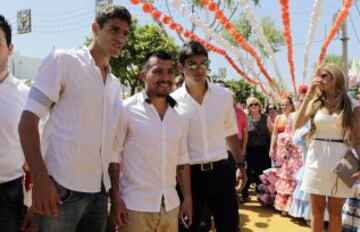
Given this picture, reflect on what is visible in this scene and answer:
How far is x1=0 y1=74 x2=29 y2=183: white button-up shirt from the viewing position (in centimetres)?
253

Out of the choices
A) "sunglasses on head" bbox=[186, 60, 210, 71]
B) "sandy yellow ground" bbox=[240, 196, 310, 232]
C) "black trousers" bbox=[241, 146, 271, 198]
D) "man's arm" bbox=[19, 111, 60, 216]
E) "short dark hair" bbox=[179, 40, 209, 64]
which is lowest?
"sandy yellow ground" bbox=[240, 196, 310, 232]

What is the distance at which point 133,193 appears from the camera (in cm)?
279

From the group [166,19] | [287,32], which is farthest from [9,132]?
[166,19]

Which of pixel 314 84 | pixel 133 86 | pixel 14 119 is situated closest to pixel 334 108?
pixel 314 84

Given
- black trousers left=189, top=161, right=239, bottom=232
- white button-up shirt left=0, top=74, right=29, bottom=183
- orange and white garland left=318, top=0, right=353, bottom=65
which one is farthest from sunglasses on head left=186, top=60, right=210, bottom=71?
orange and white garland left=318, top=0, right=353, bottom=65

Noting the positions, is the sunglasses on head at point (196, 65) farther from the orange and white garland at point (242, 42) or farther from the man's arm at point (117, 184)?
the orange and white garland at point (242, 42)

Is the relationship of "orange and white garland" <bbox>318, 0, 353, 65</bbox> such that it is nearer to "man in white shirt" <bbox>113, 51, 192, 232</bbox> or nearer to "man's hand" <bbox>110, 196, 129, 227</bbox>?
"man in white shirt" <bbox>113, 51, 192, 232</bbox>

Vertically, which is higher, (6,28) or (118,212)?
(6,28)

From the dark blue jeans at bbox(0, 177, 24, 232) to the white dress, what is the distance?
8.68ft

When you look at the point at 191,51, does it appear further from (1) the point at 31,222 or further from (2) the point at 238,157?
(1) the point at 31,222

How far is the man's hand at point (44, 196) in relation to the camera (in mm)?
2080

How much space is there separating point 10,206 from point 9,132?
428 millimetres

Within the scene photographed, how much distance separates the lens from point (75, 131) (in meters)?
2.27

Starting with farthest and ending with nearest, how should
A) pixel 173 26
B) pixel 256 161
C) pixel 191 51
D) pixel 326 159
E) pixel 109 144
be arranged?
pixel 173 26 → pixel 256 161 → pixel 326 159 → pixel 191 51 → pixel 109 144
